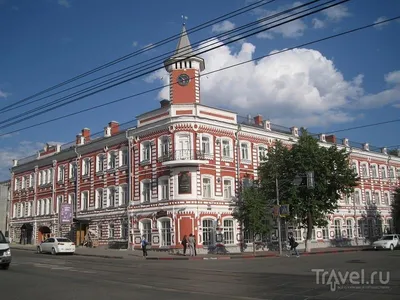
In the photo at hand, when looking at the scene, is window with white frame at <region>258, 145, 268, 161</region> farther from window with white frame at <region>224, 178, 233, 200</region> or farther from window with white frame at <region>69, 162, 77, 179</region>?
window with white frame at <region>69, 162, 77, 179</region>

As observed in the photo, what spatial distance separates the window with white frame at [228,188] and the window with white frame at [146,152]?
758cm

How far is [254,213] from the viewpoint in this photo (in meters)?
36.6

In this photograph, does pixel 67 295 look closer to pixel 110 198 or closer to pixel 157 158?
pixel 157 158

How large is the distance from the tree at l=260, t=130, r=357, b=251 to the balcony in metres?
6.91

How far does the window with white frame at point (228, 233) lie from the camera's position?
39.4 meters

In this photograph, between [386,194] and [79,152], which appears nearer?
[79,152]

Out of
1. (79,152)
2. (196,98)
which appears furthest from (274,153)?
(79,152)

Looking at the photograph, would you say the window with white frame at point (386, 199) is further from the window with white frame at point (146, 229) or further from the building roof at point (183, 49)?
the building roof at point (183, 49)

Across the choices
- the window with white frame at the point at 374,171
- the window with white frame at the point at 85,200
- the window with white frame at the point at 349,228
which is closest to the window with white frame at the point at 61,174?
the window with white frame at the point at 85,200

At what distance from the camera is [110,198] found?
45.0m

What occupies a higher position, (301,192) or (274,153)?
(274,153)

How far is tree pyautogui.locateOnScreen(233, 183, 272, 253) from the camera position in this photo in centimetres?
3675

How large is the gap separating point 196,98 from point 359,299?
1166 inches

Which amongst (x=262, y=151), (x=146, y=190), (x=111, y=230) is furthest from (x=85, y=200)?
(x=262, y=151)
